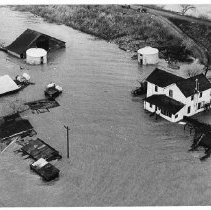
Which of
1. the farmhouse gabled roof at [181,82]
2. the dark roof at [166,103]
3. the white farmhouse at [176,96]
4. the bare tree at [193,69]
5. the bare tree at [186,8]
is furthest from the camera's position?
the bare tree at [186,8]

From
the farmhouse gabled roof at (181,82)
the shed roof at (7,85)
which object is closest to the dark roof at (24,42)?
the shed roof at (7,85)

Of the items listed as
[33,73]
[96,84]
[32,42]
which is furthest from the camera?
[32,42]

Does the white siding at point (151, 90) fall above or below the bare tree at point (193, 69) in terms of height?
above

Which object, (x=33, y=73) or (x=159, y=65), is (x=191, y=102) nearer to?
(x=159, y=65)

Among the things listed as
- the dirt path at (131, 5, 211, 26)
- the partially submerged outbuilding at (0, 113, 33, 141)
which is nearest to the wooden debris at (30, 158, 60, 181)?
the partially submerged outbuilding at (0, 113, 33, 141)

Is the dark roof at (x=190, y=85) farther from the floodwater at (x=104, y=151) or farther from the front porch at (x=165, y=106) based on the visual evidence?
the floodwater at (x=104, y=151)

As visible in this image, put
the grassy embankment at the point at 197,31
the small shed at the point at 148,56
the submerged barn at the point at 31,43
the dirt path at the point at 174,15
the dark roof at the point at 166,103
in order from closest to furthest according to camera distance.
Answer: the dark roof at the point at 166,103, the small shed at the point at 148,56, the submerged barn at the point at 31,43, the grassy embankment at the point at 197,31, the dirt path at the point at 174,15

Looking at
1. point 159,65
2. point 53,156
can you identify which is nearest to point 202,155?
point 53,156

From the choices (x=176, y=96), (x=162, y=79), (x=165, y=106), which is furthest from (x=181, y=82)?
(x=165, y=106)

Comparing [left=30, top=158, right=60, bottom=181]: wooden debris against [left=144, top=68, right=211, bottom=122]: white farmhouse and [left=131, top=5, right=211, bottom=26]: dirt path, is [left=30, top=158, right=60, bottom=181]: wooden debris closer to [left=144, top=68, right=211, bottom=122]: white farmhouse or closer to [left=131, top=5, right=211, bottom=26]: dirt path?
[left=144, top=68, right=211, bottom=122]: white farmhouse
